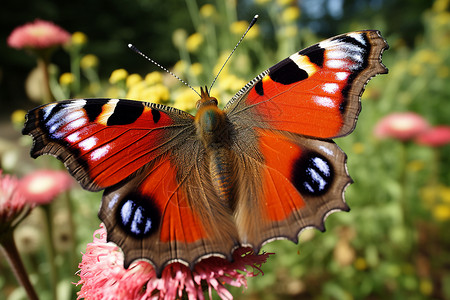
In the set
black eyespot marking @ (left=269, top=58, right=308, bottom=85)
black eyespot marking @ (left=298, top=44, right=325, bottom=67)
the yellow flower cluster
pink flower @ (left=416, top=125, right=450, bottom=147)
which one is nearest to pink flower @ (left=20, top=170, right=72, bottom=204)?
black eyespot marking @ (left=269, top=58, right=308, bottom=85)

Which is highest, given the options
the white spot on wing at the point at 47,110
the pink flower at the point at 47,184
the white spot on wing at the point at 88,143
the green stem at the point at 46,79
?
the green stem at the point at 46,79

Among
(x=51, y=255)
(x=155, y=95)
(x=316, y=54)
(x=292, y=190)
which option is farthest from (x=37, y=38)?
(x=292, y=190)

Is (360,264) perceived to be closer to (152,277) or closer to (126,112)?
(152,277)

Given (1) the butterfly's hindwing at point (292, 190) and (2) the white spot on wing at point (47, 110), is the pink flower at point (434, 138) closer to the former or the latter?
(1) the butterfly's hindwing at point (292, 190)

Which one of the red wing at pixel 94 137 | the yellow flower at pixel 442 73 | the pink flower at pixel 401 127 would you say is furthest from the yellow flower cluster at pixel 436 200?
the red wing at pixel 94 137

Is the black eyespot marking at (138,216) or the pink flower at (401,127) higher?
the pink flower at (401,127)

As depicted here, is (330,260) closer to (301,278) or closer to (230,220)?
(301,278)

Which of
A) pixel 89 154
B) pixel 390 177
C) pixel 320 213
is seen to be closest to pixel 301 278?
pixel 390 177
